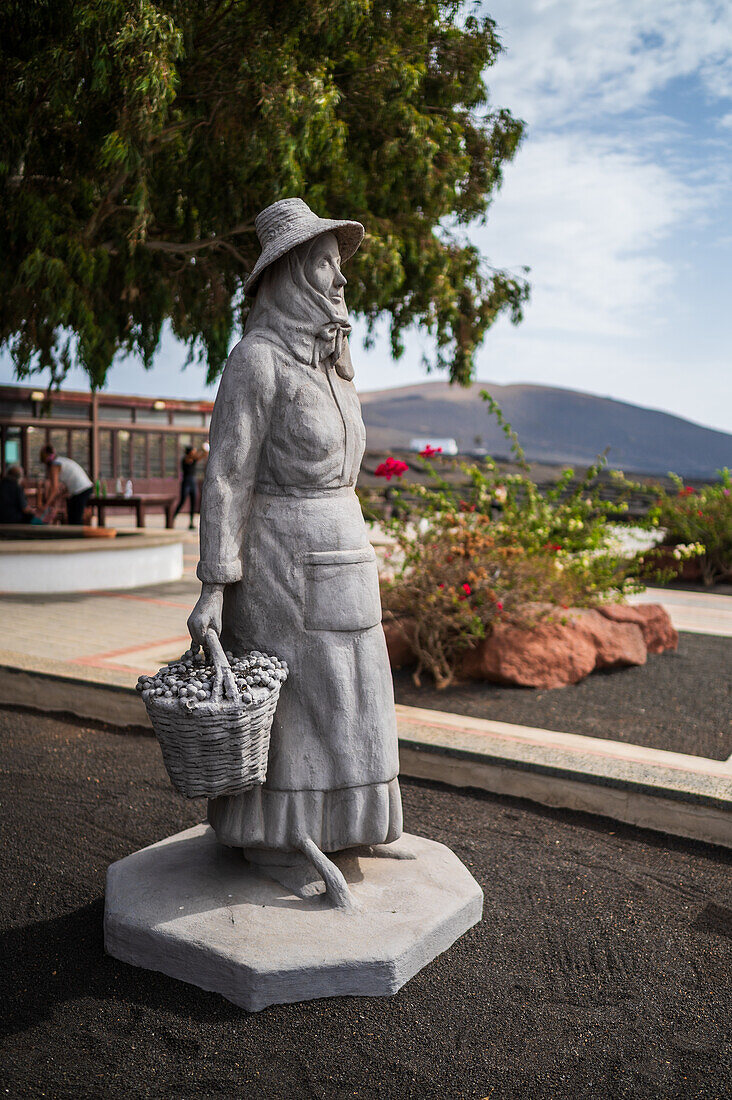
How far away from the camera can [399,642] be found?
240 inches

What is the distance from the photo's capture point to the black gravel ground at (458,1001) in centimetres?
223

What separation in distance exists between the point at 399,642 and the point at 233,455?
11.6ft

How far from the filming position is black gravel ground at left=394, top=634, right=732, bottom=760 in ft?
16.7

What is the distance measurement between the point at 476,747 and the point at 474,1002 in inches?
76.4

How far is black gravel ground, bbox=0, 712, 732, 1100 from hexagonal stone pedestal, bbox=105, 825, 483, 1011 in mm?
58

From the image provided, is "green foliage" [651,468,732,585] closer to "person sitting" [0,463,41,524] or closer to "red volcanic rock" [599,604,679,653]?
"red volcanic rock" [599,604,679,653]

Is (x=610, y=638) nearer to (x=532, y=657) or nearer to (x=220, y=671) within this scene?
(x=532, y=657)

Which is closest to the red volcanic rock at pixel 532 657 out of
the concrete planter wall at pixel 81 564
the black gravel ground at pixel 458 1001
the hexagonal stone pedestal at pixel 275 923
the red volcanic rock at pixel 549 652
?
the red volcanic rock at pixel 549 652

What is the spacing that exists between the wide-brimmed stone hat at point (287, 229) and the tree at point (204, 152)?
454cm

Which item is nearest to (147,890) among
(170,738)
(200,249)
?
(170,738)

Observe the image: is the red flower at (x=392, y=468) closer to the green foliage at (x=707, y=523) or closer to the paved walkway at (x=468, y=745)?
the paved walkway at (x=468, y=745)

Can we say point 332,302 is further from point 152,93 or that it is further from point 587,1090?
point 152,93

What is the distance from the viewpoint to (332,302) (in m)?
2.88

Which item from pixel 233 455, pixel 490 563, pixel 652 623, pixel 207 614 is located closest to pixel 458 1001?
pixel 207 614
